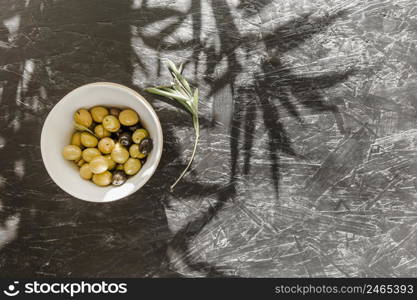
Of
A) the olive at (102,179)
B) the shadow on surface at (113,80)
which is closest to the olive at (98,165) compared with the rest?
the olive at (102,179)

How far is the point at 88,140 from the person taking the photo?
3.24 feet

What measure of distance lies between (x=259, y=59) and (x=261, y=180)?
1.02 ft

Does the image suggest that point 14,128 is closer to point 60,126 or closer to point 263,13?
point 60,126

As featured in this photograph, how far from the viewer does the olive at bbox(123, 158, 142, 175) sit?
0.98m

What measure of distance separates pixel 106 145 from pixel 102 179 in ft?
0.26

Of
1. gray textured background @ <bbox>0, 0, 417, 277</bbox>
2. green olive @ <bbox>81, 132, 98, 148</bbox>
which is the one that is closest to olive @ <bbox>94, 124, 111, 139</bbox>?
green olive @ <bbox>81, 132, 98, 148</bbox>

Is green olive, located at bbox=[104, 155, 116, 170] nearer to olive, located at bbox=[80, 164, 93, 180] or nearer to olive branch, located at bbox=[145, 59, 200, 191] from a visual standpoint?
olive, located at bbox=[80, 164, 93, 180]

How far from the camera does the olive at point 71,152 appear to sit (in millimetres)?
972

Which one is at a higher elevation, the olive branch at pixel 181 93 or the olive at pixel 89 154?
the olive branch at pixel 181 93

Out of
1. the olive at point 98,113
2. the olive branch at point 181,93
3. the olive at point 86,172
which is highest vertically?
the olive branch at point 181,93

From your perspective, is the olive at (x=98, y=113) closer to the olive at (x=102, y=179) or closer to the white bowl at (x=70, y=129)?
the white bowl at (x=70, y=129)

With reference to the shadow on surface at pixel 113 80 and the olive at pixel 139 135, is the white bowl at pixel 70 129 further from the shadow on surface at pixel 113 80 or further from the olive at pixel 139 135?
the shadow on surface at pixel 113 80

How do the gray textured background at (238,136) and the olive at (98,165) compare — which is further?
the gray textured background at (238,136)

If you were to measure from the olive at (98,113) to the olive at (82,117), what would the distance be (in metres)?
0.01
